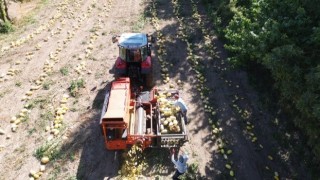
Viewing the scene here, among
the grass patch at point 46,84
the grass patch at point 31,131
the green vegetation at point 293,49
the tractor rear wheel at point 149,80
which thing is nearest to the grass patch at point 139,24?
the tractor rear wheel at point 149,80

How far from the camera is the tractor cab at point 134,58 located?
11.6 metres

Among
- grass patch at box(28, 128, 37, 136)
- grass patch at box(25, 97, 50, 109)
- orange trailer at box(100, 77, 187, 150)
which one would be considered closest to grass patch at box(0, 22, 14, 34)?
grass patch at box(25, 97, 50, 109)

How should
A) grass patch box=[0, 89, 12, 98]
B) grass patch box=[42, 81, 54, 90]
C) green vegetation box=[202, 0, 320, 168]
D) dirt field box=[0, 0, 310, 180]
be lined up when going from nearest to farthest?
green vegetation box=[202, 0, 320, 168]
dirt field box=[0, 0, 310, 180]
grass patch box=[0, 89, 12, 98]
grass patch box=[42, 81, 54, 90]

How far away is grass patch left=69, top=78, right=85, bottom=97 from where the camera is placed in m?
12.8

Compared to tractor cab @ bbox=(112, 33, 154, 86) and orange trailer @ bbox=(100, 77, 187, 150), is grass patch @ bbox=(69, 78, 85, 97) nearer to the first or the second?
tractor cab @ bbox=(112, 33, 154, 86)

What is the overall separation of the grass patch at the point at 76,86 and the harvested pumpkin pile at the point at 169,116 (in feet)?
11.8

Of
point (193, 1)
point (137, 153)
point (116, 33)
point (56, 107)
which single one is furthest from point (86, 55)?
point (193, 1)

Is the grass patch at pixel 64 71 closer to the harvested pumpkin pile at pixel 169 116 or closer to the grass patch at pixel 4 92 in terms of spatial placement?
the grass patch at pixel 4 92

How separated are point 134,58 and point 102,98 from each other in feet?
7.03

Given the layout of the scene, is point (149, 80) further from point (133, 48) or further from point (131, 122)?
point (131, 122)

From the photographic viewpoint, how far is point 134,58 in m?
11.9

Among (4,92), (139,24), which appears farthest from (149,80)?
(139,24)

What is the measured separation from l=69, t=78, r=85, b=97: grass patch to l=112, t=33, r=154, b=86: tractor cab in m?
2.11

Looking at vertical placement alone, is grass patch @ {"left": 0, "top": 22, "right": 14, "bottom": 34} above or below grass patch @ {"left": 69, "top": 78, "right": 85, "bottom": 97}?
above
